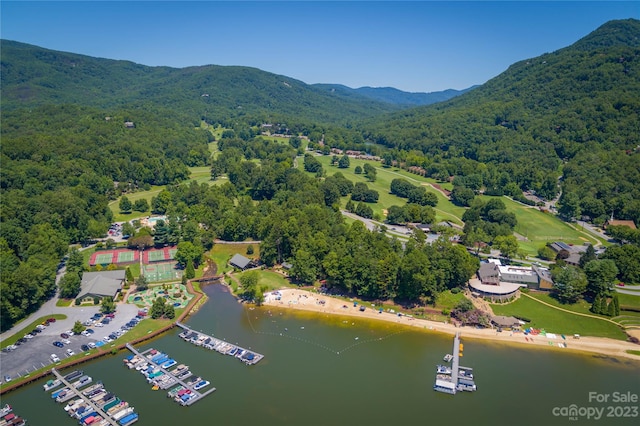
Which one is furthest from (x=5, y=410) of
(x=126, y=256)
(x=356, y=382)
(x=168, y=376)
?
(x=126, y=256)

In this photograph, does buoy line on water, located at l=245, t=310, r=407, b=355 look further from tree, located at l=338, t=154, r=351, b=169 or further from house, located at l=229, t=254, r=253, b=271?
tree, located at l=338, t=154, r=351, b=169

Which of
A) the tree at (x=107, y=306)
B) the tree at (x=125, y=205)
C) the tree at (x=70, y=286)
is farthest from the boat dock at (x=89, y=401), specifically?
the tree at (x=125, y=205)

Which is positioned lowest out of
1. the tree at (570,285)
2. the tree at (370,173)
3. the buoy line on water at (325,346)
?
the buoy line on water at (325,346)

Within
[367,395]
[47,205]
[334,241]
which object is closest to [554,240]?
[334,241]

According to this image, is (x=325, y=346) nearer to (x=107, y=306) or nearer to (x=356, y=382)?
(x=356, y=382)

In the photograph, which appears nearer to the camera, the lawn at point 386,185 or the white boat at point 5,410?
the white boat at point 5,410

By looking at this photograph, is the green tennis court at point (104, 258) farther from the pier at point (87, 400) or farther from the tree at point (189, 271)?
the pier at point (87, 400)

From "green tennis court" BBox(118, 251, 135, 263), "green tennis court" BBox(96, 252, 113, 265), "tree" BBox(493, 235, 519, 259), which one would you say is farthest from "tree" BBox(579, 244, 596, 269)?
"green tennis court" BBox(96, 252, 113, 265)
